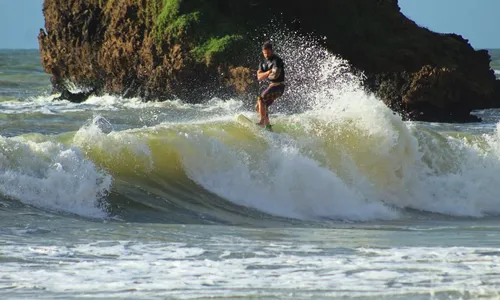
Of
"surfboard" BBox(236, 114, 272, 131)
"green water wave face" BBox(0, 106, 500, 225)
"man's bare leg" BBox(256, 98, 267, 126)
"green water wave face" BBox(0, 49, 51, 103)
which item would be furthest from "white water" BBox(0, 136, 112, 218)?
"green water wave face" BBox(0, 49, 51, 103)

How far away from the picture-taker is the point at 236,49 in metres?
27.0

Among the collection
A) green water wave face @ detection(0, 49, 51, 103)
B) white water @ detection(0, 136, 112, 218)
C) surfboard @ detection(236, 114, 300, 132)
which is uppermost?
green water wave face @ detection(0, 49, 51, 103)

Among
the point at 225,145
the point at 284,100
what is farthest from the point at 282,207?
the point at 284,100

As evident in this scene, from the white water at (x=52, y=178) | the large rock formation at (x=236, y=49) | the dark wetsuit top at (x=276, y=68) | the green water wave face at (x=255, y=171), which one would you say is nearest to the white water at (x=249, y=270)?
the white water at (x=52, y=178)

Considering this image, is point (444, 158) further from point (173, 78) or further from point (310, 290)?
point (173, 78)

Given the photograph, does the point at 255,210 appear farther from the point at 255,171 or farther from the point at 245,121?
the point at 245,121

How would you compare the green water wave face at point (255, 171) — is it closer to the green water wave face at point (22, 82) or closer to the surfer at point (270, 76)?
the surfer at point (270, 76)

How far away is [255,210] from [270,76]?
113 inches

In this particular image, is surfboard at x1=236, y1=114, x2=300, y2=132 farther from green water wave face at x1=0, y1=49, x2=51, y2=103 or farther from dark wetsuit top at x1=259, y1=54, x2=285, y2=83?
green water wave face at x1=0, y1=49, x2=51, y2=103

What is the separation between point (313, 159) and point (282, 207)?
1535 mm

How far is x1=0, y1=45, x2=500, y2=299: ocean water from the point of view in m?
8.02

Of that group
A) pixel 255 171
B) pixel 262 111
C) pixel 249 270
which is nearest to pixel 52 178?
pixel 255 171

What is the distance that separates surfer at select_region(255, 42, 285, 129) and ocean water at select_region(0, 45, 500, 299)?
1.22 ft

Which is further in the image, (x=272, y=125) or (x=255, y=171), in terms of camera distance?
(x=272, y=125)
